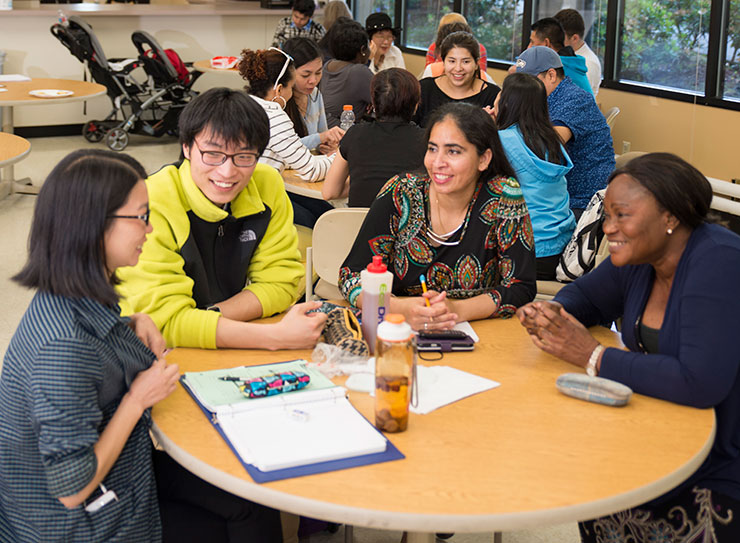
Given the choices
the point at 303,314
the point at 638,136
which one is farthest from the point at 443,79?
the point at 303,314

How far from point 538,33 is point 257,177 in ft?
13.8

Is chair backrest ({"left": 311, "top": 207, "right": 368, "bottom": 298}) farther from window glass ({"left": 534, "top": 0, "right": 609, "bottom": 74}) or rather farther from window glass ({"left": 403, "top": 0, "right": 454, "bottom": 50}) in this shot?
window glass ({"left": 403, "top": 0, "right": 454, "bottom": 50})

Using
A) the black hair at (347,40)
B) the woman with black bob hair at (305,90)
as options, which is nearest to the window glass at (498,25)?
the black hair at (347,40)

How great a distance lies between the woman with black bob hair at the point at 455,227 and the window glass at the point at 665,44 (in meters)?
4.47

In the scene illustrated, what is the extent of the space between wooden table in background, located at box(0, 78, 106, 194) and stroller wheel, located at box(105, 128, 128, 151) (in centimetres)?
95

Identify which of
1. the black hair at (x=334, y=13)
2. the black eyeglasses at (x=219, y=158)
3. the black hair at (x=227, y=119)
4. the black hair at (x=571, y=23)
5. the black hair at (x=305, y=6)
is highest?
the black hair at (x=305, y=6)

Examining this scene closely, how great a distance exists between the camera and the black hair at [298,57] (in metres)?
4.22

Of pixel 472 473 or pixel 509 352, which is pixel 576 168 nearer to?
pixel 509 352

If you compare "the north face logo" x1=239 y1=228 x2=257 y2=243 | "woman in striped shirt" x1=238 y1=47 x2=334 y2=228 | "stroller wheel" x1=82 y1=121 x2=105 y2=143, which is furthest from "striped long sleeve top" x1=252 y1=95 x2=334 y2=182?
"stroller wheel" x1=82 y1=121 x2=105 y2=143

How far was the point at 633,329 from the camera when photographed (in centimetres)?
191

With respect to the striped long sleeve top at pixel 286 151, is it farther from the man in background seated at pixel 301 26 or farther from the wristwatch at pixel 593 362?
the man in background seated at pixel 301 26

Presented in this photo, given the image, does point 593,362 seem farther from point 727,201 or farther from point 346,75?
point 346,75

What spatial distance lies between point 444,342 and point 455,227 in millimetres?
484

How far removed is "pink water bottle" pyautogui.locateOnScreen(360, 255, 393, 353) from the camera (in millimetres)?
1882
